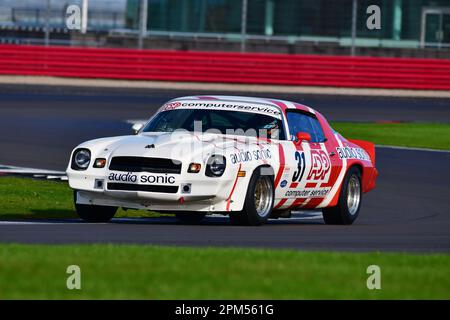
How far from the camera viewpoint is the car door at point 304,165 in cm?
1229

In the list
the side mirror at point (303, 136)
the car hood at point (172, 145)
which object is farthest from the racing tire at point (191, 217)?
the side mirror at point (303, 136)

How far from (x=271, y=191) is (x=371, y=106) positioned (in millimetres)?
21324

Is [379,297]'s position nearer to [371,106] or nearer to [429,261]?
[429,261]

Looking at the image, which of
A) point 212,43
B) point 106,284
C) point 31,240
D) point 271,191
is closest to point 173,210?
point 271,191

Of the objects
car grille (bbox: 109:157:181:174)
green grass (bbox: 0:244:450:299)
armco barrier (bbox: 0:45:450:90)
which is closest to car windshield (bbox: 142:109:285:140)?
car grille (bbox: 109:157:181:174)

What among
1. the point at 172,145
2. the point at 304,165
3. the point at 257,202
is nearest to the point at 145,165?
the point at 172,145

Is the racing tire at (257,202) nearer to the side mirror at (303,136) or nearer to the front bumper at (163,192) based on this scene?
the front bumper at (163,192)

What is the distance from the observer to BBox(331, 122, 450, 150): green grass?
78.0 feet

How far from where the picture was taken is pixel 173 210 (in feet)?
37.7

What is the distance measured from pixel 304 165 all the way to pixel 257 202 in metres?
0.95

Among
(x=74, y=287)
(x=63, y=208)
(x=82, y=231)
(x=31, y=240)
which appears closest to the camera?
(x=74, y=287)

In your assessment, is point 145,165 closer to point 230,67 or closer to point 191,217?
point 191,217

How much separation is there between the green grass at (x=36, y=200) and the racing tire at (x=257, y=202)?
236cm

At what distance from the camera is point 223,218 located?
546 inches
